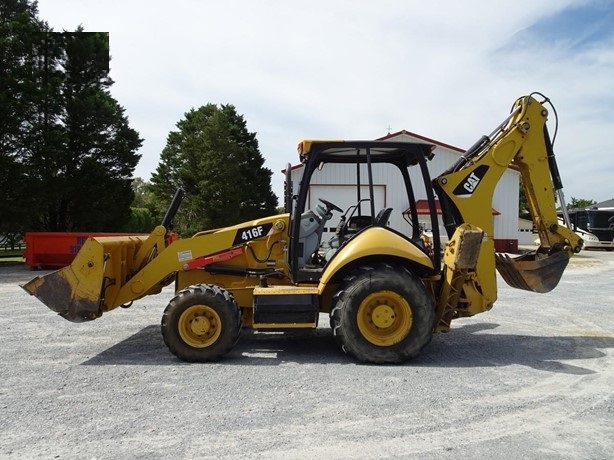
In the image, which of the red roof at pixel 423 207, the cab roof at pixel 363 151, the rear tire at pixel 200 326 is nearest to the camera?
the rear tire at pixel 200 326

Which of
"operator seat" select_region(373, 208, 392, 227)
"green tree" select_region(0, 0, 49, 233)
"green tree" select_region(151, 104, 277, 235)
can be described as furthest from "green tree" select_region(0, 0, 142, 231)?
"operator seat" select_region(373, 208, 392, 227)

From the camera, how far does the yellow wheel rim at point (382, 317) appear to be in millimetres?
6062

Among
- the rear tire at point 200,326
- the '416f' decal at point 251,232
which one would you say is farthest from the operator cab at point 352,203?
the rear tire at point 200,326

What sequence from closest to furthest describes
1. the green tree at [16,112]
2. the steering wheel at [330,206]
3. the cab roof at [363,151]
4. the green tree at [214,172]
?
the cab roof at [363,151], the steering wheel at [330,206], the green tree at [16,112], the green tree at [214,172]

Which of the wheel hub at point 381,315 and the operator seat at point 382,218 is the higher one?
the operator seat at point 382,218

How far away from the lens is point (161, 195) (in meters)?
45.9

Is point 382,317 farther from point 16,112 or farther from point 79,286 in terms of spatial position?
point 16,112

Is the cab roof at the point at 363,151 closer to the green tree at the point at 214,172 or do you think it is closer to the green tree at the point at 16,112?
the green tree at the point at 16,112

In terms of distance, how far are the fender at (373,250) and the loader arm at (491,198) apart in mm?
469

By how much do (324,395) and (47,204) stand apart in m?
23.7

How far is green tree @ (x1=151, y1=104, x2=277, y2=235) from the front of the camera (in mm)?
40750

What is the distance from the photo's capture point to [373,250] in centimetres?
616

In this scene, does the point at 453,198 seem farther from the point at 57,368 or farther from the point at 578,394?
the point at 57,368

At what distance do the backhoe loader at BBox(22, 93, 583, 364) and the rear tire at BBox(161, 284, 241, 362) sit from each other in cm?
1
